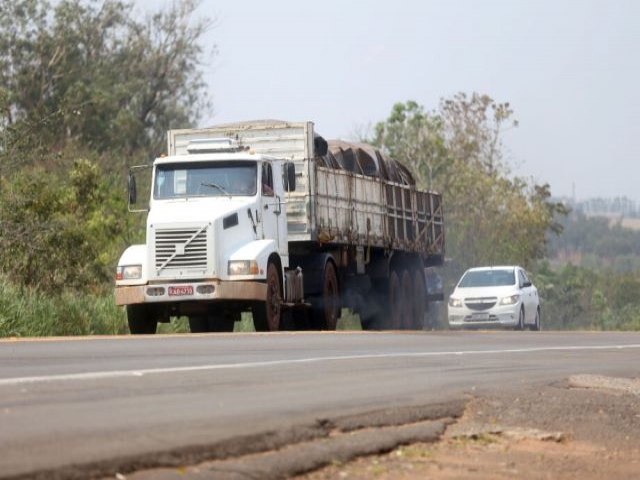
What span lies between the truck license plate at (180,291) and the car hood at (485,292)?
13.8 meters

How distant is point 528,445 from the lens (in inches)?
392

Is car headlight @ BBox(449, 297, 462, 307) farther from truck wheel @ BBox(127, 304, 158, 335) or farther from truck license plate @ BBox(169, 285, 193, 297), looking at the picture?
truck license plate @ BBox(169, 285, 193, 297)

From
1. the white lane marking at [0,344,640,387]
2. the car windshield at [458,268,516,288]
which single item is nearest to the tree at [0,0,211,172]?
the car windshield at [458,268,516,288]

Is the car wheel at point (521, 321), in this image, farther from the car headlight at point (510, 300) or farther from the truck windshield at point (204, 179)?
the truck windshield at point (204, 179)

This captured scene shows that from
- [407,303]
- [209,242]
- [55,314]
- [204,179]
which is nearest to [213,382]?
[209,242]

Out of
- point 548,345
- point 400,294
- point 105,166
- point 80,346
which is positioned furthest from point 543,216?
point 80,346

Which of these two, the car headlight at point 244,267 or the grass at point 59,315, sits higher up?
the car headlight at point 244,267

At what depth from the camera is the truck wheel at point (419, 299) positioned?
108 ft

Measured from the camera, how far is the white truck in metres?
23.4

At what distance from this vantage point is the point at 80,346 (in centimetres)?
1596

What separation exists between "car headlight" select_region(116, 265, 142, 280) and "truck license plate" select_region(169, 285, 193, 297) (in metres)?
0.54

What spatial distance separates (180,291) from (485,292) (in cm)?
1405

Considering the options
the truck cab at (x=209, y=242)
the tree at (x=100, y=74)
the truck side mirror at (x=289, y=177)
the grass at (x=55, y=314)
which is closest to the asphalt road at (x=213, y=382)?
the truck cab at (x=209, y=242)

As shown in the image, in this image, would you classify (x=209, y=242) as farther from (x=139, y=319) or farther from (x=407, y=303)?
(x=407, y=303)
